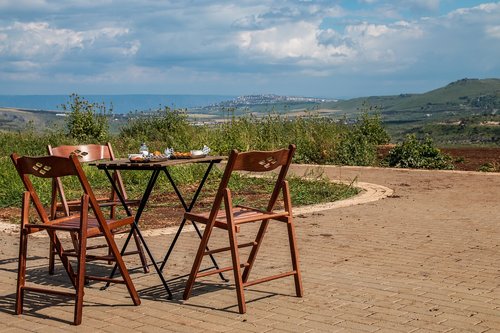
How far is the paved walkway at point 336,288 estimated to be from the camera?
5543 millimetres

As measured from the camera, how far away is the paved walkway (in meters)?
5.54

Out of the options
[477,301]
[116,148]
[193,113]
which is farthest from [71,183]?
[193,113]

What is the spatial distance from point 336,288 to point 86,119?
16593mm

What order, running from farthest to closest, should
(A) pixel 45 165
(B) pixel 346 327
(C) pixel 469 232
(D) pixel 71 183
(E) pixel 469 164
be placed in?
(E) pixel 469 164, (D) pixel 71 183, (C) pixel 469 232, (A) pixel 45 165, (B) pixel 346 327

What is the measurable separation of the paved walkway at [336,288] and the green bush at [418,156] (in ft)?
22.7

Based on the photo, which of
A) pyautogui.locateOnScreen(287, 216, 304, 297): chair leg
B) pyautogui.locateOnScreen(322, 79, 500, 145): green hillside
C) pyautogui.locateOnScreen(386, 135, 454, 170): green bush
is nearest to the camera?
pyautogui.locateOnScreen(287, 216, 304, 297): chair leg

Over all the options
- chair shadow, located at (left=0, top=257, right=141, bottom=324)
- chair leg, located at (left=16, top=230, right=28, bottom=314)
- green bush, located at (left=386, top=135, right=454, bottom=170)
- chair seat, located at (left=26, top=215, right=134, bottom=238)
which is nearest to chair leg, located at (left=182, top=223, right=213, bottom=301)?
chair shadow, located at (left=0, top=257, right=141, bottom=324)

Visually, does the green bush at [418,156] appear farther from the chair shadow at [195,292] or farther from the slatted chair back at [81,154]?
the chair shadow at [195,292]

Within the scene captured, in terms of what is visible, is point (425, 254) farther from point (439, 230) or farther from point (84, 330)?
point (84, 330)

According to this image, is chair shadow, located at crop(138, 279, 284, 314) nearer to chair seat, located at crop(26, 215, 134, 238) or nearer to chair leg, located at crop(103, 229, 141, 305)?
chair leg, located at crop(103, 229, 141, 305)

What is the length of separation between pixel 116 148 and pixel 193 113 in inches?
221

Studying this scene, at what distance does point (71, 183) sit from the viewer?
543 inches

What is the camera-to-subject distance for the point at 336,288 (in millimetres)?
6496

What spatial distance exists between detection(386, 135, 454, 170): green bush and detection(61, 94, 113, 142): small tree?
802cm
